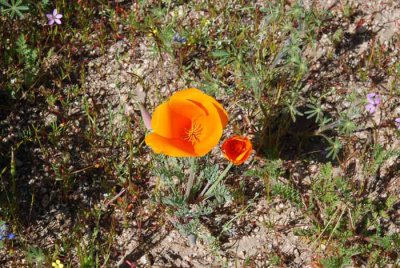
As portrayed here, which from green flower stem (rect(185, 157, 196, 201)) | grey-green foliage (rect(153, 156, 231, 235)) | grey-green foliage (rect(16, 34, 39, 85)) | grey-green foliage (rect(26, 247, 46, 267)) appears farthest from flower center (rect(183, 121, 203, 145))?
grey-green foliage (rect(16, 34, 39, 85))

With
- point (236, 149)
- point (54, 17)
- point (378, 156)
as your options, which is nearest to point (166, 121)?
point (236, 149)

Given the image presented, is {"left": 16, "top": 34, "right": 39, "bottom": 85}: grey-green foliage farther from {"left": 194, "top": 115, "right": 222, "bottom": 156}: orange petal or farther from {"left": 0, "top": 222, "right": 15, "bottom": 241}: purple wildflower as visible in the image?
{"left": 194, "top": 115, "right": 222, "bottom": 156}: orange petal

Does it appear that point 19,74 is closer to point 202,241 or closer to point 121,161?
point 121,161

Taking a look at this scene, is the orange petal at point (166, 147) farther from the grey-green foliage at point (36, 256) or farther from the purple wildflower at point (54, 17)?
the purple wildflower at point (54, 17)

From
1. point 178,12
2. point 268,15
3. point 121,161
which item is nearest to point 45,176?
point 121,161

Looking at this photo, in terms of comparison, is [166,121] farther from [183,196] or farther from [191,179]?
[183,196]

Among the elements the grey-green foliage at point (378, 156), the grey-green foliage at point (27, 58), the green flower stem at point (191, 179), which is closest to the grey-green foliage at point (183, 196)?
the green flower stem at point (191, 179)
